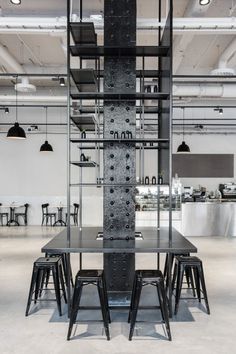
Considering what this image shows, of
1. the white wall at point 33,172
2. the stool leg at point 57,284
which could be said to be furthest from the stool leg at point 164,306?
the white wall at point 33,172

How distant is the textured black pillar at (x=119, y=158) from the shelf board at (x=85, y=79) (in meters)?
0.20

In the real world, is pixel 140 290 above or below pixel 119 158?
below

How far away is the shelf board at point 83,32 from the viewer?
12.3 ft

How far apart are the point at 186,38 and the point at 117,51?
2.77 m

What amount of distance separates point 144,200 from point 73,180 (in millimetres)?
3450

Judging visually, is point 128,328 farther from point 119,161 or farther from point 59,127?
point 59,127

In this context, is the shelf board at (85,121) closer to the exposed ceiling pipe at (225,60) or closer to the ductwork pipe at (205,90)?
the exposed ceiling pipe at (225,60)

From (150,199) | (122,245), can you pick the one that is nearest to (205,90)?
(150,199)

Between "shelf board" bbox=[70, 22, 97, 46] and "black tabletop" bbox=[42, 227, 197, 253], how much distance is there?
88.2 inches

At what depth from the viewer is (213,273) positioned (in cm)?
570

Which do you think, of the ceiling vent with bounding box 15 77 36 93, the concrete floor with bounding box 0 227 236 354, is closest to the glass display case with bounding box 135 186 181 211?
the ceiling vent with bounding box 15 77 36 93

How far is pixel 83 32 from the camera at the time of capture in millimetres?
3980

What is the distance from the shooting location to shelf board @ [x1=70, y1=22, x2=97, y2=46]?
12.3ft

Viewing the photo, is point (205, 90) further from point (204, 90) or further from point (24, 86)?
point (24, 86)
